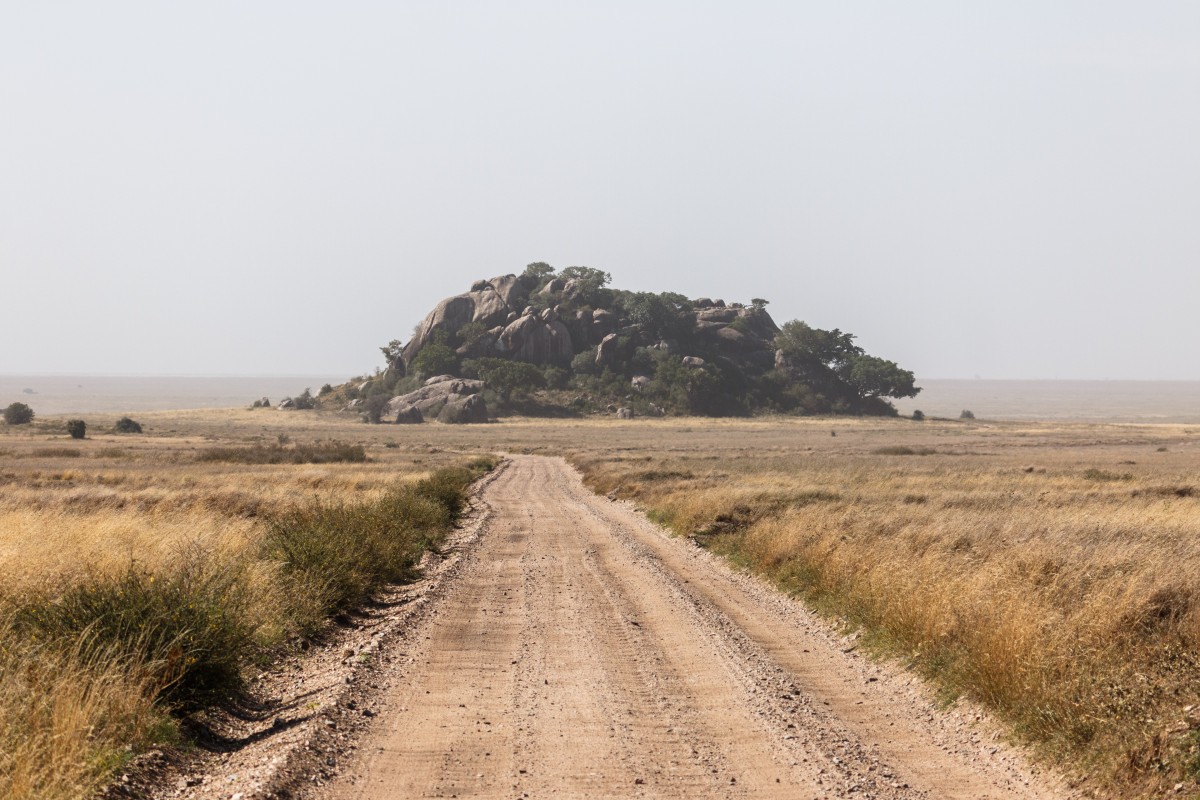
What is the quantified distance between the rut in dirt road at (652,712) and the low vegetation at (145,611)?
5.68 feet

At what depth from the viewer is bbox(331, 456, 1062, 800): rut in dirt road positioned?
8047 millimetres

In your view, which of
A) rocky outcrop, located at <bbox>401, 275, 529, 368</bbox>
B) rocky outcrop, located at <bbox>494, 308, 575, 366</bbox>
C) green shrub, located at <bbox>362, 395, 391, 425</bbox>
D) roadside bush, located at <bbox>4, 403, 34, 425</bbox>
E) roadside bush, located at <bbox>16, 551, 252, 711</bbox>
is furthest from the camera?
rocky outcrop, located at <bbox>401, 275, 529, 368</bbox>

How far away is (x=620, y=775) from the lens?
26.5 ft

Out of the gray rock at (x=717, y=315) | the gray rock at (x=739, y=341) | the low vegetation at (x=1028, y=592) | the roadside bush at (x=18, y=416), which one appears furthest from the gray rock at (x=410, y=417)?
the low vegetation at (x=1028, y=592)

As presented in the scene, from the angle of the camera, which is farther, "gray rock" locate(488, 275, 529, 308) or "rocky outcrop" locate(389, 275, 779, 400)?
"gray rock" locate(488, 275, 529, 308)

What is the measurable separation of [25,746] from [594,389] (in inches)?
5885

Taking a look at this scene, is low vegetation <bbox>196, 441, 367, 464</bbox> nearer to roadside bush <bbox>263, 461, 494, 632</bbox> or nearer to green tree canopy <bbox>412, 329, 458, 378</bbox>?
roadside bush <bbox>263, 461, 494, 632</bbox>

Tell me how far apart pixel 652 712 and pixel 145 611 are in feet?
16.5

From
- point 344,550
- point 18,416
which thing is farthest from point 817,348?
point 344,550

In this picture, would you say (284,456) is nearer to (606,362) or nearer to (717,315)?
(606,362)

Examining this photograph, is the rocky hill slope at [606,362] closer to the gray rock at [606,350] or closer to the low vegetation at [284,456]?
the gray rock at [606,350]

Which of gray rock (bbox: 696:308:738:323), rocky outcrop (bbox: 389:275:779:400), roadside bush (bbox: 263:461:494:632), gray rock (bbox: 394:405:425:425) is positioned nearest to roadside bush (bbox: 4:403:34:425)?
gray rock (bbox: 394:405:425:425)

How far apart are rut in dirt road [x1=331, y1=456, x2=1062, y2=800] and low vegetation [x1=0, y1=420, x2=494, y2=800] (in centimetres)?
173

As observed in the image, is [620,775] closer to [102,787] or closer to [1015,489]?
[102,787]
